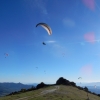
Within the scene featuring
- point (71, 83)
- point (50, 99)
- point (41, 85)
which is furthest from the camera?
point (71, 83)

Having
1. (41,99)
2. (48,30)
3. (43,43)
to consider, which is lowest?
(41,99)

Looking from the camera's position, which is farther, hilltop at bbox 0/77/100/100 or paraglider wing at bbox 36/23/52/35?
hilltop at bbox 0/77/100/100

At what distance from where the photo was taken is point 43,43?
126ft

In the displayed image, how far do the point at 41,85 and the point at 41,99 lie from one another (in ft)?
181

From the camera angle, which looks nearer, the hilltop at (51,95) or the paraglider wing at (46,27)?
the paraglider wing at (46,27)

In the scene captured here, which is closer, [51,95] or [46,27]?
[46,27]

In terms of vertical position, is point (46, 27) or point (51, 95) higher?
point (46, 27)

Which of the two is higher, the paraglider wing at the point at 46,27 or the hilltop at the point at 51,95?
the paraglider wing at the point at 46,27

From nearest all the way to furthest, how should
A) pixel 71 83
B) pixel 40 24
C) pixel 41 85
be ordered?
pixel 40 24 → pixel 41 85 → pixel 71 83

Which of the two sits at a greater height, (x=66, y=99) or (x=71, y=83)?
(x=71, y=83)

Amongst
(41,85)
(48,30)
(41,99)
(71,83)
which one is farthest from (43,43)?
(71,83)

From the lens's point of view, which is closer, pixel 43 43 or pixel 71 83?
pixel 43 43

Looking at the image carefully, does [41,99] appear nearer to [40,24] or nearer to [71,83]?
[40,24]

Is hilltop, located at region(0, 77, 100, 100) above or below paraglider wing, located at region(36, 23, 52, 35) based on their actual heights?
below
